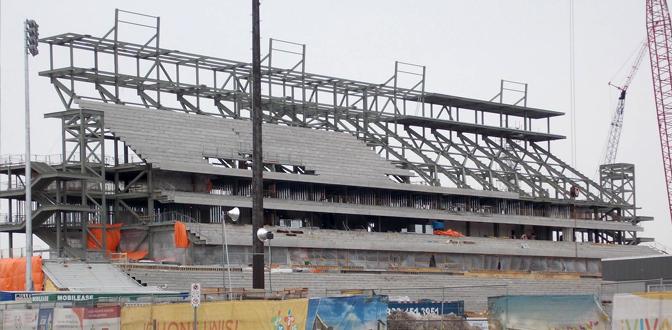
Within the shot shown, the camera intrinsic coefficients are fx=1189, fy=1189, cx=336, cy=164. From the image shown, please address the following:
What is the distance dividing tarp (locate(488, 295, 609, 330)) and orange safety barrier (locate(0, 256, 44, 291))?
3878 centimetres

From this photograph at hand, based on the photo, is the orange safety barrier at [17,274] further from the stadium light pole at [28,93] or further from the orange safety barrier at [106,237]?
the orange safety barrier at [106,237]

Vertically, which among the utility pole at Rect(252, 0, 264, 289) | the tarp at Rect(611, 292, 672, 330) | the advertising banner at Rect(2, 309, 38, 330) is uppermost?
the utility pole at Rect(252, 0, 264, 289)

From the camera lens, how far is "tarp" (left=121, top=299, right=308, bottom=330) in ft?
103

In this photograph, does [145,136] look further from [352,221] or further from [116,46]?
[352,221]

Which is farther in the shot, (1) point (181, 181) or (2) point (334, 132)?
(2) point (334, 132)

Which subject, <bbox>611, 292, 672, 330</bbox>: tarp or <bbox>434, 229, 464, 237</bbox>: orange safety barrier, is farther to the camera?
<bbox>434, 229, 464, 237</bbox>: orange safety barrier

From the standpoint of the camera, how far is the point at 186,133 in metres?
82.3

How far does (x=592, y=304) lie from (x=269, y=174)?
56100 mm

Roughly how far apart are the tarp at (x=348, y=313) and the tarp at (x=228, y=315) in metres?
0.40

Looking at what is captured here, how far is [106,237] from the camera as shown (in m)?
75.3

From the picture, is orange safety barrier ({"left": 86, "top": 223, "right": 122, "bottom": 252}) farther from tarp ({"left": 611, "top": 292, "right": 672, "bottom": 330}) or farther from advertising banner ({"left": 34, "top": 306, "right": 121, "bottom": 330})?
tarp ({"left": 611, "top": 292, "right": 672, "bottom": 330})

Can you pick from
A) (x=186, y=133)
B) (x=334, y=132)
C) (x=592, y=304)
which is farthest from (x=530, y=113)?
(x=592, y=304)

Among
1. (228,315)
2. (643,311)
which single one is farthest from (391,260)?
(643,311)

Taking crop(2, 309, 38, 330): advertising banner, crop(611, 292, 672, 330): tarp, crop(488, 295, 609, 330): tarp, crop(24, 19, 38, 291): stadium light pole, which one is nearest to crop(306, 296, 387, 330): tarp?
crop(488, 295, 609, 330): tarp
